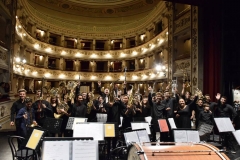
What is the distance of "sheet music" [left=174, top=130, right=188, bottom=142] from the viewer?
12.6 feet

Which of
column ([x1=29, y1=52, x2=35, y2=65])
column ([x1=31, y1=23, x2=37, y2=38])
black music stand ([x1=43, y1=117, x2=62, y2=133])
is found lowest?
black music stand ([x1=43, y1=117, x2=62, y2=133])

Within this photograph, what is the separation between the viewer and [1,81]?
13062 mm

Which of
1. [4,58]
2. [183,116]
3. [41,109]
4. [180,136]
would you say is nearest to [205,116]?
[183,116]

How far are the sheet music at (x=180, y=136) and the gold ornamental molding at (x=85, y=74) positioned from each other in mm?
12432

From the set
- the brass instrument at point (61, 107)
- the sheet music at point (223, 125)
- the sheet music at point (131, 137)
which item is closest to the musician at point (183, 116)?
the sheet music at point (223, 125)

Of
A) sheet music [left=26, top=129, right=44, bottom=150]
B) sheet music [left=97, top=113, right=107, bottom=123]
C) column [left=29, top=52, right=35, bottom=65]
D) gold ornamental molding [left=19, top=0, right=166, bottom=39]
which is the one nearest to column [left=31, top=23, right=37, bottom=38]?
gold ornamental molding [left=19, top=0, right=166, bottom=39]

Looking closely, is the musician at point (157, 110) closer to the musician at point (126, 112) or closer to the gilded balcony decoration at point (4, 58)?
the musician at point (126, 112)

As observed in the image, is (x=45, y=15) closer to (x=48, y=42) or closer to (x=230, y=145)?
(x=48, y=42)

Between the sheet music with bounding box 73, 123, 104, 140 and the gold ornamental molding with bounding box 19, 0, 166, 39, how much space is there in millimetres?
16036

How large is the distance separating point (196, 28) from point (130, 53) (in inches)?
545

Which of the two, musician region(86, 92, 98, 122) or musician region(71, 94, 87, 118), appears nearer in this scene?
musician region(71, 94, 87, 118)

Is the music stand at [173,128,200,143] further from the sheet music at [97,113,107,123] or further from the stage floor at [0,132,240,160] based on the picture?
the sheet music at [97,113,107,123]

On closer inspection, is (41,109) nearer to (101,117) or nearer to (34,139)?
(101,117)

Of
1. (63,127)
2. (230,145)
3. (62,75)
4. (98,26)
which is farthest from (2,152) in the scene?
(98,26)
